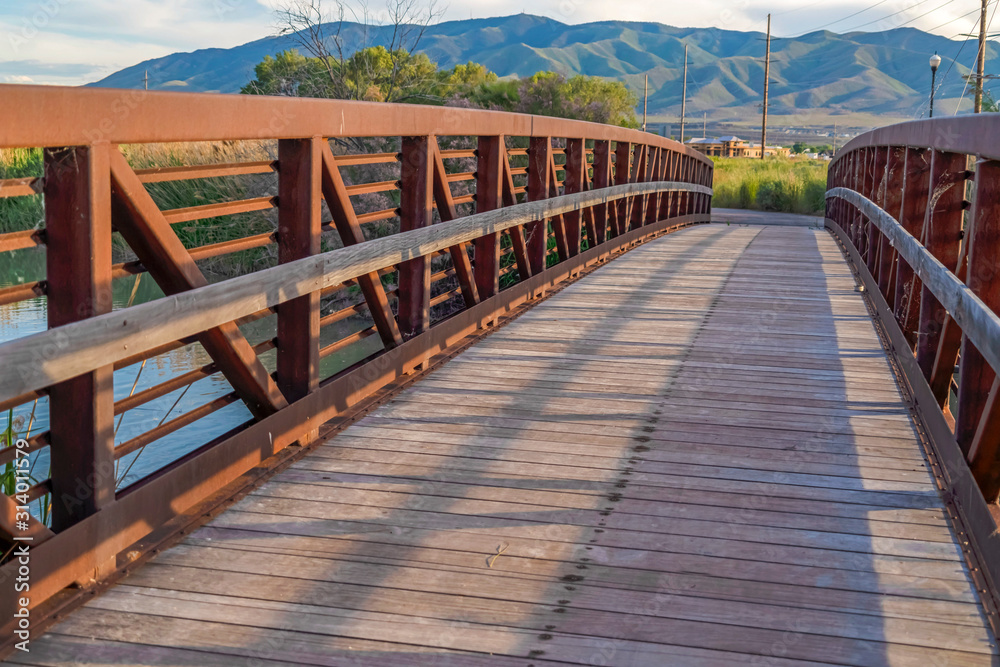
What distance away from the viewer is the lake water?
25.8ft

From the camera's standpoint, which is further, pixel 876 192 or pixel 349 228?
pixel 876 192

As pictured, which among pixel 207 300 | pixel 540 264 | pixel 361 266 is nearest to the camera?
pixel 207 300

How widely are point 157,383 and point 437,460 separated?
16.6ft

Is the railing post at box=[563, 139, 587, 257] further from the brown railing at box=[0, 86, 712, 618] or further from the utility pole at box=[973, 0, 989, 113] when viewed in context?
the utility pole at box=[973, 0, 989, 113]

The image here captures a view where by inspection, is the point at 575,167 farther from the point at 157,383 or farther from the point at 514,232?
the point at 157,383

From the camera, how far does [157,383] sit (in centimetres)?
802

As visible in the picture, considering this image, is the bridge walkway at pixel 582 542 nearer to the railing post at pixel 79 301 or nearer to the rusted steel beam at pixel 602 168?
the railing post at pixel 79 301

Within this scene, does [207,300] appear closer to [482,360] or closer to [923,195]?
[482,360]

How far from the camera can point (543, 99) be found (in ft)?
97.1

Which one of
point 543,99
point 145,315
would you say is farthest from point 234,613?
point 543,99

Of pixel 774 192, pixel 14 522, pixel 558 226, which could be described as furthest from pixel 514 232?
pixel 774 192

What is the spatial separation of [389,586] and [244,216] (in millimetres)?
15268

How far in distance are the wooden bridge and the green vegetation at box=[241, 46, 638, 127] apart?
13.2 meters

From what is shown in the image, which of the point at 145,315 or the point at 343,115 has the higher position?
the point at 343,115
